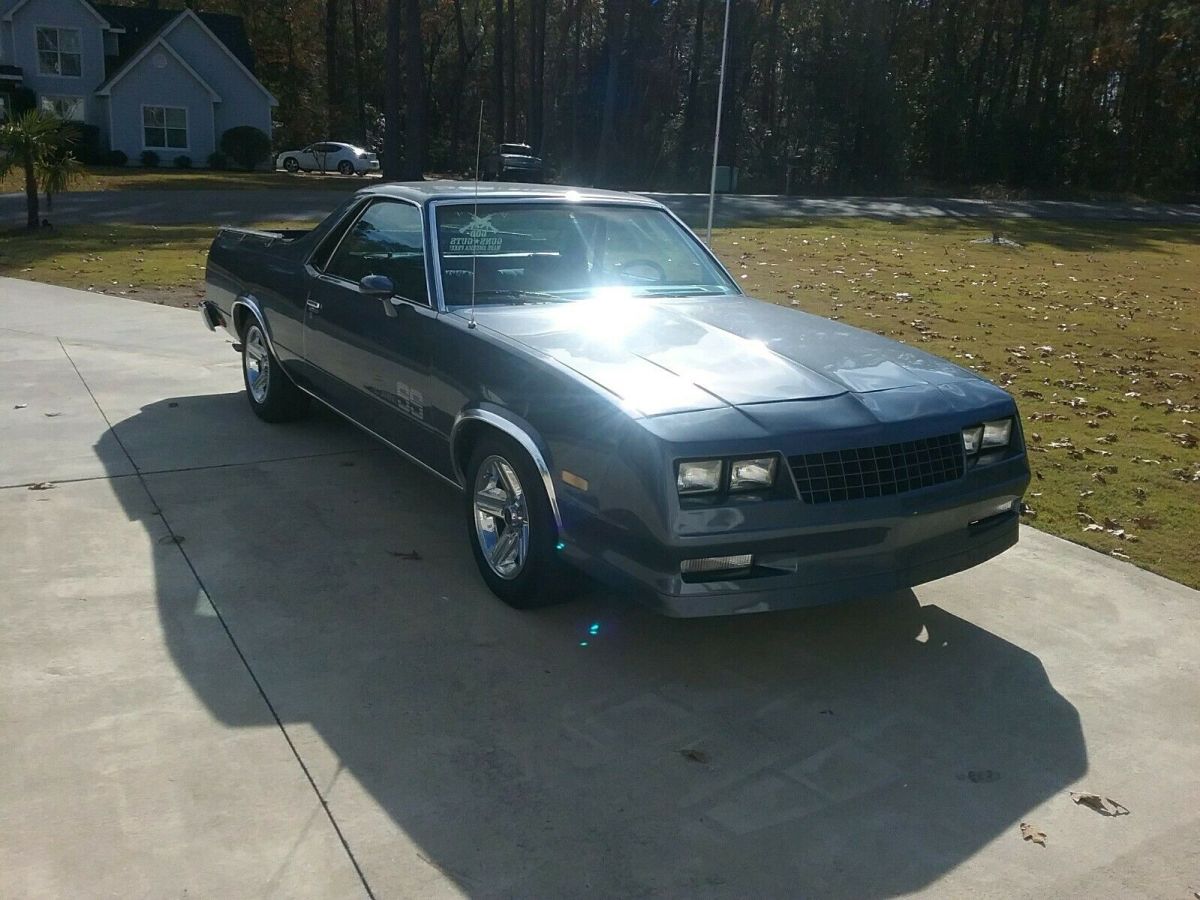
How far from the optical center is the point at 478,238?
5.62 metres

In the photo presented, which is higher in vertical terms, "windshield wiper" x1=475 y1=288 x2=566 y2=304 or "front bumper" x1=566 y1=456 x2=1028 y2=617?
"windshield wiper" x1=475 y1=288 x2=566 y2=304

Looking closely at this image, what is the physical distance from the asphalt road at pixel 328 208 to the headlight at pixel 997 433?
19392 mm

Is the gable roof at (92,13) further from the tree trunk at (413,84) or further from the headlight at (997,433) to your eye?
the headlight at (997,433)

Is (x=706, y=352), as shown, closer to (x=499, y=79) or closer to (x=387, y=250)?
(x=387, y=250)

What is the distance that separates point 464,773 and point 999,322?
416 inches

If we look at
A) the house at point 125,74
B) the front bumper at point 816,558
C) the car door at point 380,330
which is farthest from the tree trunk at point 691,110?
the front bumper at point 816,558

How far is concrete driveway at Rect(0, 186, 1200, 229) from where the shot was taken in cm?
2327

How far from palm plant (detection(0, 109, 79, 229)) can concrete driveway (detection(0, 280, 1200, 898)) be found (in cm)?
1389

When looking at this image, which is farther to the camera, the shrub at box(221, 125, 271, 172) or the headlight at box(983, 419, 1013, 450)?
the shrub at box(221, 125, 271, 172)

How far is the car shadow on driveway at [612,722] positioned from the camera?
327 centimetres

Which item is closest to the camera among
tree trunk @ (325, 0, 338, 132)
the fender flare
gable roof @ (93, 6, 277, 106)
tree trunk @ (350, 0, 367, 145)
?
the fender flare

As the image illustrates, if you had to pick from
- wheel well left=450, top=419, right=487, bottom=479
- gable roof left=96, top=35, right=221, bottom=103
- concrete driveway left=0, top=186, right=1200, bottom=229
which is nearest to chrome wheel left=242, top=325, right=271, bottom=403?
wheel well left=450, top=419, right=487, bottom=479

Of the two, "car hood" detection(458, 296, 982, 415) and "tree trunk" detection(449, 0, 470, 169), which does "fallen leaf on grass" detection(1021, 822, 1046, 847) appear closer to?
"car hood" detection(458, 296, 982, 415)

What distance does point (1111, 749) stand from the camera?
3.93 meters
